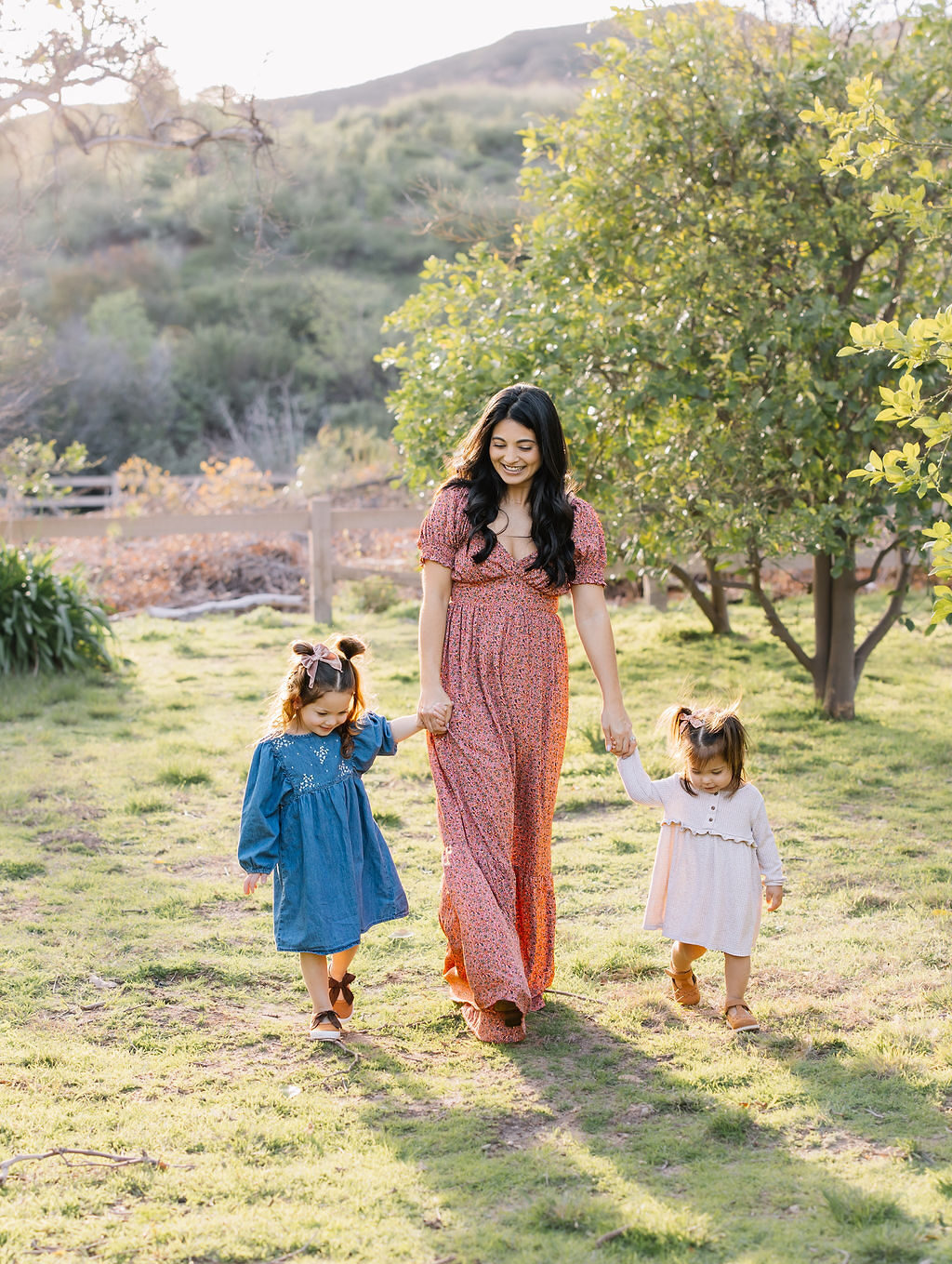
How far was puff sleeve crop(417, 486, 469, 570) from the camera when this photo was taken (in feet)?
11.2

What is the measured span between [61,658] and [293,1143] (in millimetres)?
6164

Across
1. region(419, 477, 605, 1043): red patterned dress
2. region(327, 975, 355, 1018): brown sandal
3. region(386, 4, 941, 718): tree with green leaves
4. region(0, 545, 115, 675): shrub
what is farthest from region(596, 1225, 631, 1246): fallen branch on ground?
region(0, 545, 115, 675): shrub

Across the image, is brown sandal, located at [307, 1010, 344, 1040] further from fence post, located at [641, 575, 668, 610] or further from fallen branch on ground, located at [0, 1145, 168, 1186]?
fence post, located at [641, 575, 668, 610]

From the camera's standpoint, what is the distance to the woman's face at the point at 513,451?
132 inches

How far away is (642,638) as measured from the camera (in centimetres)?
969

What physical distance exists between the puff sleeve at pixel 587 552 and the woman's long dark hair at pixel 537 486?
0.02 meters

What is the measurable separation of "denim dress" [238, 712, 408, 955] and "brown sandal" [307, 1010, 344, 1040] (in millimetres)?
203

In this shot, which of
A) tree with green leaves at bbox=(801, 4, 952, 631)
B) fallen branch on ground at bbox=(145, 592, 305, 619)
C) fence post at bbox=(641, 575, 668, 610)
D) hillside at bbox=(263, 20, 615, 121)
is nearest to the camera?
tree with green leaves at bbox=(801, 4, 952, 631)

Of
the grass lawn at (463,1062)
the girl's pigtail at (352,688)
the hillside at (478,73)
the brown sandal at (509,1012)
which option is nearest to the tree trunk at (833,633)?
the grass lawn at (463,1062)

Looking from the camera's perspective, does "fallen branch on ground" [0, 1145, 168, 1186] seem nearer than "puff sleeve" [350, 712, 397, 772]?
Yes

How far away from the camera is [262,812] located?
10.9 ft

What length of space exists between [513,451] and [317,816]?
115 cm

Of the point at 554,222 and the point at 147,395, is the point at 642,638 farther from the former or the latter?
the point at 147,395

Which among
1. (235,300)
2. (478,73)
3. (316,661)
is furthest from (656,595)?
(478,73)
